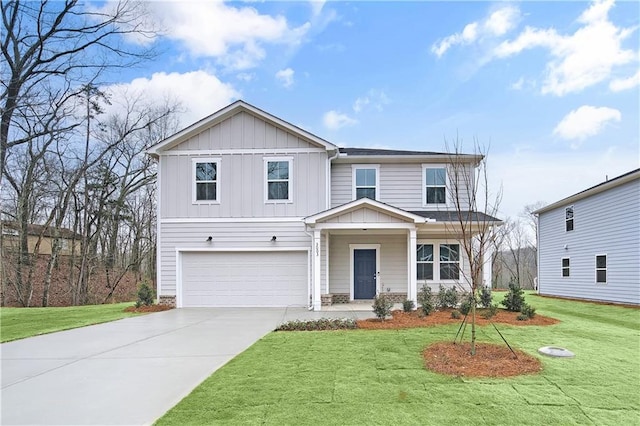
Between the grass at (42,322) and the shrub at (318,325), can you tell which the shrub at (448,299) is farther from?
the grass at (42,322)

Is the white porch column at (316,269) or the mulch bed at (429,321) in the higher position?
the white porch column at (316,269)

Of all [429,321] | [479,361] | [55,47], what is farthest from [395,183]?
[55,47]

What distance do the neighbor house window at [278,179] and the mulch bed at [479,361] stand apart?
29.0 ft

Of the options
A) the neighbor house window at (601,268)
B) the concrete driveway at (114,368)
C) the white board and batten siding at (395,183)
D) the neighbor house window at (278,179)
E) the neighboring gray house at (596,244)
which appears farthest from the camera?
the neighbor house window at (601,268)

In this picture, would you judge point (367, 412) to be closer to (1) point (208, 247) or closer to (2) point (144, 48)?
(1) point (208, 247)

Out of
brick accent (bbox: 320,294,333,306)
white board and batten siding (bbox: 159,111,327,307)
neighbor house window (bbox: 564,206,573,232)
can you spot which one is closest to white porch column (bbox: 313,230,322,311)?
brick accent (bbox: 320,294,333,306)

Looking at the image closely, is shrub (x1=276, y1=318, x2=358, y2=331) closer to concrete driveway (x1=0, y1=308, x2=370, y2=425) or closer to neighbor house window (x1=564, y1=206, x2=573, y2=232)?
concrete driveway (x1=0, y1=308, x2=370, y2=425)

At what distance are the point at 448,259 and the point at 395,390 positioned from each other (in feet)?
37.1

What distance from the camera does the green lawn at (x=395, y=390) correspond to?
4.27 m

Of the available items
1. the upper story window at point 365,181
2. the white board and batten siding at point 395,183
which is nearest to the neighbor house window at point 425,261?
the white board and batten siding at point 395,183

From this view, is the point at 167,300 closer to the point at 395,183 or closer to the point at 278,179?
the point at 278,179

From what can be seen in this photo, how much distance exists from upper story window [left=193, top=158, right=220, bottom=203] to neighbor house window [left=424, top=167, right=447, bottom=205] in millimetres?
7892

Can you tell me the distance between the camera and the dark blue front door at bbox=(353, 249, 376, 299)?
15.6m

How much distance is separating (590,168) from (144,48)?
25.3m
